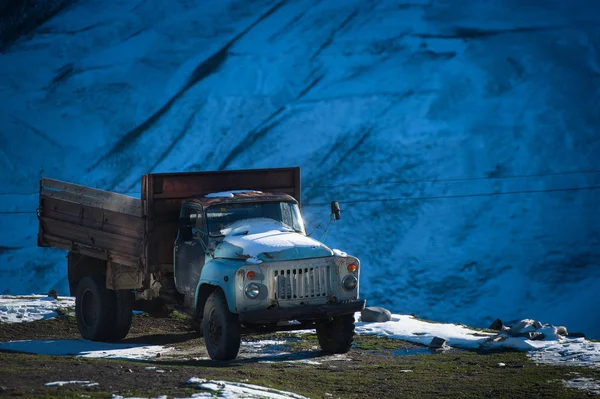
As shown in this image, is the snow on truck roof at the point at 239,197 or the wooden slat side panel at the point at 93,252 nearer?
the snow on truck roof at the point at 239,197

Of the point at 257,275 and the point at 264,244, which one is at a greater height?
the point at 264,244

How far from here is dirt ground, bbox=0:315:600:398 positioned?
313 inches

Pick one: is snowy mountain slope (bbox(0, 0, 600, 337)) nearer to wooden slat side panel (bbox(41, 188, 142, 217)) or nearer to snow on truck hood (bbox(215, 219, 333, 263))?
wooden slat side panel (bbox(41, 188, 142, 217))

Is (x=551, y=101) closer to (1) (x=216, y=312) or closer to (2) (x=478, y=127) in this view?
(2) (x=478, y=127)

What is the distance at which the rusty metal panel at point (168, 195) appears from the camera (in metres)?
12.2

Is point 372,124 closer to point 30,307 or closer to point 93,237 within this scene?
point 30,307

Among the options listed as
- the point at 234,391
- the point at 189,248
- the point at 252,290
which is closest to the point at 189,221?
the point at 189,248

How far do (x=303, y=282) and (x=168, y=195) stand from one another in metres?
2.47

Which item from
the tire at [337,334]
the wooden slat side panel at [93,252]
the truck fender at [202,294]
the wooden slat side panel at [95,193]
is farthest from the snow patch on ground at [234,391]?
the wooden slat side panel at [95,193]

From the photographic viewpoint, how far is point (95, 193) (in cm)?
1303

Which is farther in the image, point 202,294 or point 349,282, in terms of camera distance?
point 202,294

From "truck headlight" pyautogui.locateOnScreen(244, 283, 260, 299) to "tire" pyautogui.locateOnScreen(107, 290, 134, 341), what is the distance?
3073 millimetres

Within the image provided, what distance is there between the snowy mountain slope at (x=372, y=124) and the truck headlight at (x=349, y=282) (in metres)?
14.9

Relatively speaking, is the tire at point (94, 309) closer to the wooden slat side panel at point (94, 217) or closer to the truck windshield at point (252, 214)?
the wooden slat side panel at point (94, 217)
